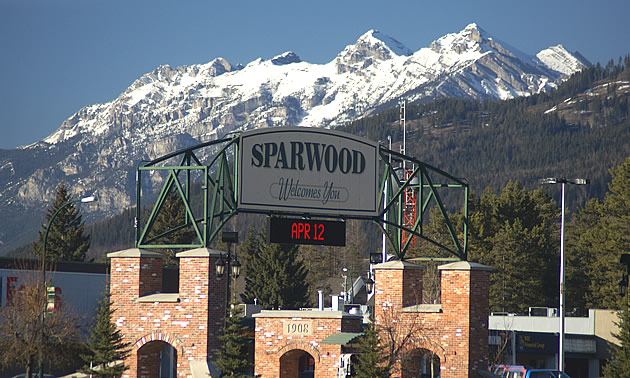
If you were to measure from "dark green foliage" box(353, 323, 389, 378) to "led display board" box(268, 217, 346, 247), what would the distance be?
3218 millimetres

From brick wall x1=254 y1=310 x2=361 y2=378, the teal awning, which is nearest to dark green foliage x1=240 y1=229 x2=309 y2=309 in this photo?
brick wall x1=254 y1=310 x2=361 y2=378

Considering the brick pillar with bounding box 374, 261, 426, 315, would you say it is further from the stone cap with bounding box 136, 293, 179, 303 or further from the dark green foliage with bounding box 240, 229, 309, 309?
the dark green foliage with bounding box 240, 229, 309, 309

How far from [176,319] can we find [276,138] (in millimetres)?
6844

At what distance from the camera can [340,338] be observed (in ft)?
113

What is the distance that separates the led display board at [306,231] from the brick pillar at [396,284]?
2.35m

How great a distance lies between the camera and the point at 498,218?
269 feet

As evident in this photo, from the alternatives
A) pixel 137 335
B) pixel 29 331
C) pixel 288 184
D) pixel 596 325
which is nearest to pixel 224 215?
pixel 288 184

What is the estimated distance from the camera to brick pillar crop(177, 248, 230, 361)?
31719mm

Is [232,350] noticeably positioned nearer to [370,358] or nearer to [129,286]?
[129,286]

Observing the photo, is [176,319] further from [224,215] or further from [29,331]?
[29,331]

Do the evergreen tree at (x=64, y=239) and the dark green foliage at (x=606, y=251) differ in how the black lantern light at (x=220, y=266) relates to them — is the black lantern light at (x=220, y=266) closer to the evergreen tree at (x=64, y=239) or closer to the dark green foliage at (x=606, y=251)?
the dark green foliage at (x=606, y=251)

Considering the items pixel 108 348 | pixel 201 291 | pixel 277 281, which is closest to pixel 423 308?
pixel 201 291

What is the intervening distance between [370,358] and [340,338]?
193cm

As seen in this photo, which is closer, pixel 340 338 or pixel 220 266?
pixel 220 266
